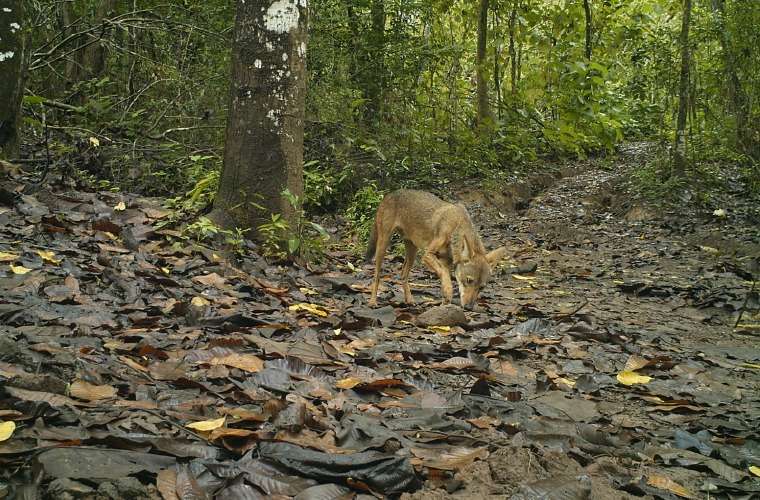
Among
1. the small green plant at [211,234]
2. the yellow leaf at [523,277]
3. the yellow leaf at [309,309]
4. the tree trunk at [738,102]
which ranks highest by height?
the tree trunk at [738,102]

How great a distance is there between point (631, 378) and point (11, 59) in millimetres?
5990

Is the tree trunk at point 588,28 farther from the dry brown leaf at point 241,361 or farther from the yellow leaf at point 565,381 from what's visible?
the dry brown leaf at point 241,361

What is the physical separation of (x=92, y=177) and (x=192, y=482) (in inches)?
266

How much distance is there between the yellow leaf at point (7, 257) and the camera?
4.90 meters

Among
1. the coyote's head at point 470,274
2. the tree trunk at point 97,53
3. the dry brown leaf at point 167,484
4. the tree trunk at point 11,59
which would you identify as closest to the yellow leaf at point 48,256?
the tree trunk at point 11,59

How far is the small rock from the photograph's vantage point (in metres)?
6.03

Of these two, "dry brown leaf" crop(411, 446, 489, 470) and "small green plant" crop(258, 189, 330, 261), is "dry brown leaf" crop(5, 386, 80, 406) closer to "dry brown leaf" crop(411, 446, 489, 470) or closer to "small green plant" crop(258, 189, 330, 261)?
"dry brown leaf" crop(411, 446, 489, 470)

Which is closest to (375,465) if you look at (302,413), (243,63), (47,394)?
(302,413)

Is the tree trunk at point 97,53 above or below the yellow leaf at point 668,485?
above

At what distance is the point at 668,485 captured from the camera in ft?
10.2

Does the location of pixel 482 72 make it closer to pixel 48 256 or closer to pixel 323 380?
pixel 48 256

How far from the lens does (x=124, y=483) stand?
89.3 inches

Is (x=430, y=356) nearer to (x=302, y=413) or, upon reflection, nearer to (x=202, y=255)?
(x=302, y=413)

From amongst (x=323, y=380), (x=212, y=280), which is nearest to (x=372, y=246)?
(x=212, y=280)
